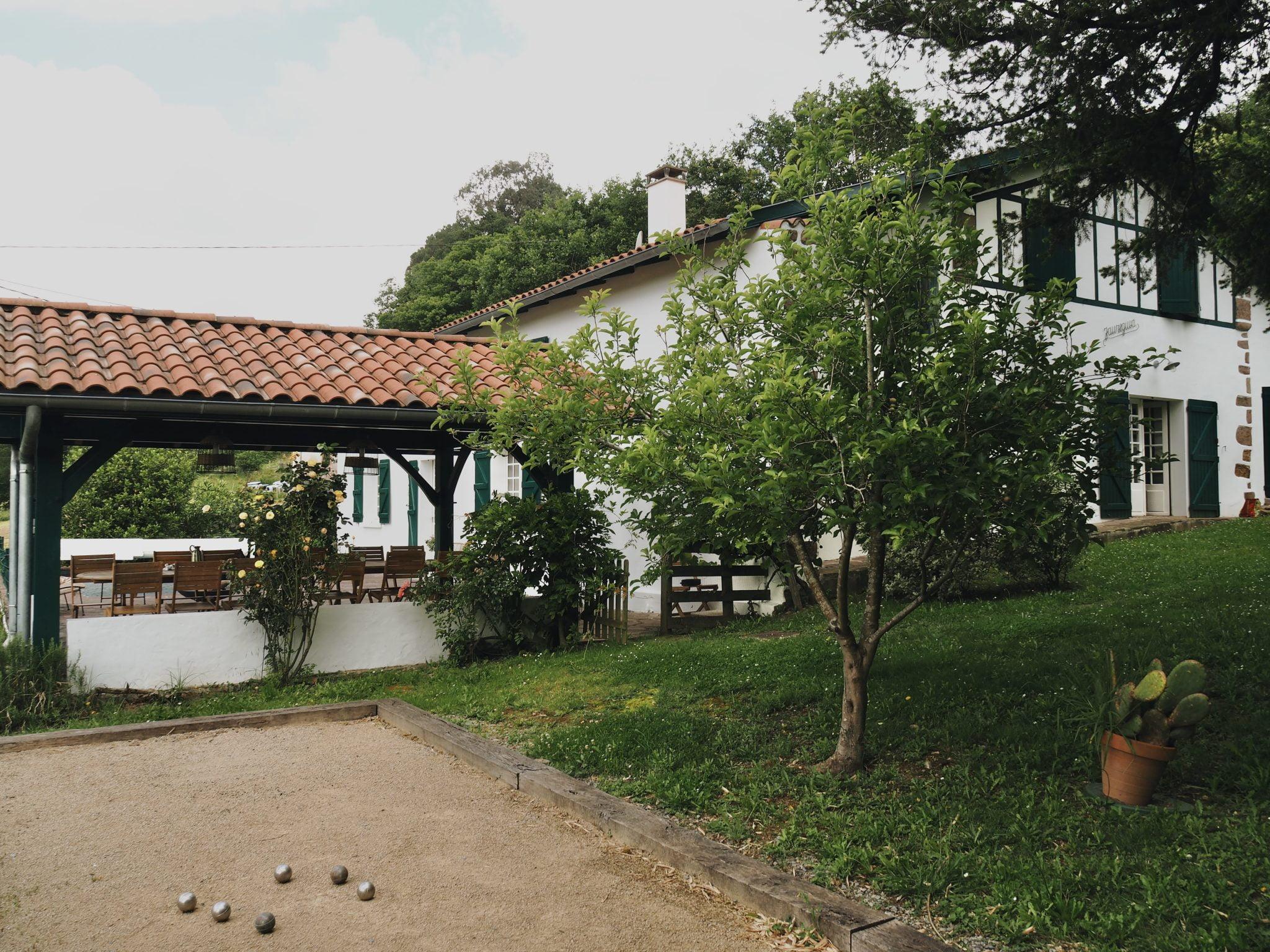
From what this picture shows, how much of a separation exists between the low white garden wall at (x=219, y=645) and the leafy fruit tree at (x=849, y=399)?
4784mm

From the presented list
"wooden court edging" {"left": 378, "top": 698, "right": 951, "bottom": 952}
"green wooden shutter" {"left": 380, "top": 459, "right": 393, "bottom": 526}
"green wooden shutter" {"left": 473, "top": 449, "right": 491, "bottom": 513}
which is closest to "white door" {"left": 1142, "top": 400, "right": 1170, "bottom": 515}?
"green wooden shutter" {"left": 473, "top": 449, "right": 491, "bottom": 513}

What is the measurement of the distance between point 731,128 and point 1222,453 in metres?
18.9

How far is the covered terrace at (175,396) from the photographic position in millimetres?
7703

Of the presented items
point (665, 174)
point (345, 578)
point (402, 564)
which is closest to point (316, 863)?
point (345, 578)

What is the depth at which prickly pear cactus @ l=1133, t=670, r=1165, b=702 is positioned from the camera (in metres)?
4.34

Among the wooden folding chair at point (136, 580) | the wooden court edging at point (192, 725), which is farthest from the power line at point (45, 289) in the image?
the wooden court edging at point (192, 725)

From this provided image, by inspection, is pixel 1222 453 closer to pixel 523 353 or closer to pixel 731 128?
pixel 523 353

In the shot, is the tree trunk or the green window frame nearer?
the tree trunk

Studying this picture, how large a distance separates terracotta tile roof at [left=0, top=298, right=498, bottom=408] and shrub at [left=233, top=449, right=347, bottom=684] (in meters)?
0.85

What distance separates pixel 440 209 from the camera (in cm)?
4212

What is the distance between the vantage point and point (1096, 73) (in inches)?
248

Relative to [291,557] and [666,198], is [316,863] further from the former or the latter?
[666,198]

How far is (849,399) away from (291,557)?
5927mm

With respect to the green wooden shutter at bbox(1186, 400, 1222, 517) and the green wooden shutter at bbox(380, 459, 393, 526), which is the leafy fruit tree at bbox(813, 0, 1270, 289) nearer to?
the green wooden shutter at bbox(1186, 400, 1222, 517)
